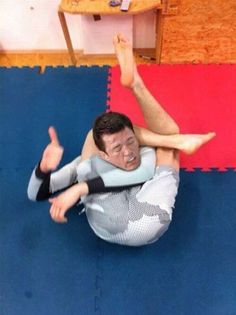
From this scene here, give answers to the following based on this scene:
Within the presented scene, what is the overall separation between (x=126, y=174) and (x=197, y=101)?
111 centimetres

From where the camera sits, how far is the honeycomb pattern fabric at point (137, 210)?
171 centimetres

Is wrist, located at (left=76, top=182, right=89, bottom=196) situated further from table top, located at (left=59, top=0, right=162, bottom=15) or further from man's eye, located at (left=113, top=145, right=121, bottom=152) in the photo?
table top, located at (left=59, top=0, right=162, bottom=15)

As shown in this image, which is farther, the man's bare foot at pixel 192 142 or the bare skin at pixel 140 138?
the man's bare foot at pixel 192 142

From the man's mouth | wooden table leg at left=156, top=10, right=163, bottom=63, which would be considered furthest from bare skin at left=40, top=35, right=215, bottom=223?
wooden table leg at left=156, top=10, right=163, bottom=63

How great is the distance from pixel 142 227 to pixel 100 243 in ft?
1.43

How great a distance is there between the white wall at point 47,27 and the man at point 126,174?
45.8 inches

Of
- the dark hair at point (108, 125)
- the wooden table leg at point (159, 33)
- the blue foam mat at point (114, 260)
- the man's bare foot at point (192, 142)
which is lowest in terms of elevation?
the blue foam mat at point (114, 260)

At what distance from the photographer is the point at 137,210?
174 cm

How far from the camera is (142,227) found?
5.59 feet

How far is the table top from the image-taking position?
2.45m

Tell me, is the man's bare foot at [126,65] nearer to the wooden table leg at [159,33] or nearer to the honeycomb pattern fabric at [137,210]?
the honeycomb pattern fabric at [137,210]

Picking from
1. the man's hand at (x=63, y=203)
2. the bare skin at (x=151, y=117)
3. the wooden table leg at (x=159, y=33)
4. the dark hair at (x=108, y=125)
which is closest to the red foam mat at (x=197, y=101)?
the wooden table leg at (x=159, y=33)

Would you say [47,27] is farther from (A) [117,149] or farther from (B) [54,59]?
(A) [117,149]

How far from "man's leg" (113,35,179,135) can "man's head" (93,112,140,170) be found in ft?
0.62
